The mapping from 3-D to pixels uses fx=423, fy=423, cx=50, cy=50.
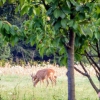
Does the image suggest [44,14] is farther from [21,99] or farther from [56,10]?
[21,99]

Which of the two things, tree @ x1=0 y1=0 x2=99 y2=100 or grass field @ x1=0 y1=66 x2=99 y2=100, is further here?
grass field @ x1=0 y1=66 x2=99 y2=100

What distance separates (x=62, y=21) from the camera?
3547mm

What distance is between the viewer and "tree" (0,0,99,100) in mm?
3541

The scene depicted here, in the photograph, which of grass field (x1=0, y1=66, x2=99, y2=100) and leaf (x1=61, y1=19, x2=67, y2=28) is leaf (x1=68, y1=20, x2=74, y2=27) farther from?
grass field (x1=0, y1=66, x2=99, y2=100)

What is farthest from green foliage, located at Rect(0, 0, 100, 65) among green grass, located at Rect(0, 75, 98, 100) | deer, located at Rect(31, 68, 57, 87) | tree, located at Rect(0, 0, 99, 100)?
deer, located at Rect(31, 68, 57, 87)

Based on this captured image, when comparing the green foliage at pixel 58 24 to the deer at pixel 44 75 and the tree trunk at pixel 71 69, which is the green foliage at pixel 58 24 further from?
the deer at pixel 44 75

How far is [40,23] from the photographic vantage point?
388 centimetres

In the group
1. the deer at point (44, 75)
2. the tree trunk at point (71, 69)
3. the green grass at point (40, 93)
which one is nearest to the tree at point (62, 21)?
the tree trunk at point (71, 69)

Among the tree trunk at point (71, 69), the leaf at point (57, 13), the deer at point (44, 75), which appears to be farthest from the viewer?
the deer at point (44, 75)

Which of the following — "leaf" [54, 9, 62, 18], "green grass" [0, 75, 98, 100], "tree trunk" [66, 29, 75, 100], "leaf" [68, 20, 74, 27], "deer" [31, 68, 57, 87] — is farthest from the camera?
"deer" [31, 68, 57, 87]

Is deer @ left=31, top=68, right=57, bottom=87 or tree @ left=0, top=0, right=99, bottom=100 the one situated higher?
deer @ left=31, top=68, right=57, bottom=87

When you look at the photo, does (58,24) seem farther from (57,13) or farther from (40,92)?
(40,92)

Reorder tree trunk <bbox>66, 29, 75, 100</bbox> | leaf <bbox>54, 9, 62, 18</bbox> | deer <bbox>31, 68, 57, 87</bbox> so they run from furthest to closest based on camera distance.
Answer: deer <bbox>31, 68, 57, 87</bbox> < tree trunk <bbox>66, 29, 75, 100</bbox> < leaf <bbox>54, 9, 62, 18</bbox>

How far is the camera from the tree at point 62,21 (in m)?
3.54
